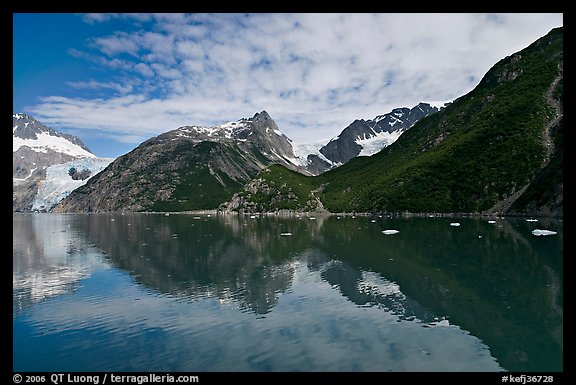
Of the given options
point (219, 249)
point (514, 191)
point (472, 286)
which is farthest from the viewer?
point (514, 191)

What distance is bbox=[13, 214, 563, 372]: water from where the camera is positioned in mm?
26750

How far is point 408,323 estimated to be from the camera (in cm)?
3412

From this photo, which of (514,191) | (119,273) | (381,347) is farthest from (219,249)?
(514,191)

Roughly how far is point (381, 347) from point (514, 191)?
178 metres

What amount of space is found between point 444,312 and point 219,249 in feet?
201

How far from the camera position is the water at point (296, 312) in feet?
87.8

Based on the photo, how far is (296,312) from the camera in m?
38.9

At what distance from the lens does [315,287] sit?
50.0 metres
